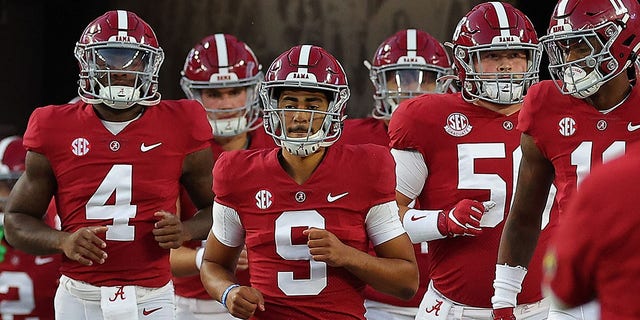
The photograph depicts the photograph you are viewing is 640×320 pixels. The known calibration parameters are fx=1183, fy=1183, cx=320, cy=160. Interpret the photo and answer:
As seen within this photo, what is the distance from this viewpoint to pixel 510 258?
334 centimetres

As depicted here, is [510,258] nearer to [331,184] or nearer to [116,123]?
[331,184]

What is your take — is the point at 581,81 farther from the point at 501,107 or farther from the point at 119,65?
the point at 119,65

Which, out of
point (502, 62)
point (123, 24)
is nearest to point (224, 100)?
point (123, 24)

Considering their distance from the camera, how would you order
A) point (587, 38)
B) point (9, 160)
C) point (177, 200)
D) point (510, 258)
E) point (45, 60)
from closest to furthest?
point (587, 38), point (510, 258), point (177, 200), point (9, 160), point (45, 60)

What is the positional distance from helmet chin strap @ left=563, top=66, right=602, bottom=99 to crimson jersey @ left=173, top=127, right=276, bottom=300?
164 centimetres

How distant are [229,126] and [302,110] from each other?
141 cm

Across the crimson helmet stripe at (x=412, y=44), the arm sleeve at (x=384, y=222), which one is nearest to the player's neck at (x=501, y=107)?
the arm sleeve at (x=384, y=222)

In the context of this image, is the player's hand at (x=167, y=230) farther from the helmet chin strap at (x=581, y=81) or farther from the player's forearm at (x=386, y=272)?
the helmet chin strap at (x=581, y=81)

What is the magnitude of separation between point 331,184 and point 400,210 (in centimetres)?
72

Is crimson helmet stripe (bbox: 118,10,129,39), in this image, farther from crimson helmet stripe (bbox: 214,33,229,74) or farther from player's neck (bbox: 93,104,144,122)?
crimson helmet stripe (bbox: 214,33,229,74)

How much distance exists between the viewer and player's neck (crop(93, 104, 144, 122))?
3.75 m

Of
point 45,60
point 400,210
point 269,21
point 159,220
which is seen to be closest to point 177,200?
point 159,220

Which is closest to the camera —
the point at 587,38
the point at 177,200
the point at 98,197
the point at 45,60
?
the point at 587,38

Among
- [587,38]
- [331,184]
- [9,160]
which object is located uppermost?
[587,38]
